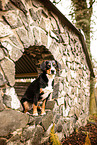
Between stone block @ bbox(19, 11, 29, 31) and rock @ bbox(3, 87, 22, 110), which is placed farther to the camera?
stone block @ bbox(19, 11, 29, 31)

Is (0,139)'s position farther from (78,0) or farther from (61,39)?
(78,0)

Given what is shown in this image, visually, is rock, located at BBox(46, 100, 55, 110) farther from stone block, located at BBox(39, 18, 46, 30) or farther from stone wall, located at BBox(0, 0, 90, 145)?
stone block, located at BBox(39, 18, 46, 30)

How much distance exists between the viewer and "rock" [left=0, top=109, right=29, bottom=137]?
2.10 m

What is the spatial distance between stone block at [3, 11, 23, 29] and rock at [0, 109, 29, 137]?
4.30 feet

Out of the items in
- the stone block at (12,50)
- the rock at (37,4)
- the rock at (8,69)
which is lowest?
the rock at (8,69)

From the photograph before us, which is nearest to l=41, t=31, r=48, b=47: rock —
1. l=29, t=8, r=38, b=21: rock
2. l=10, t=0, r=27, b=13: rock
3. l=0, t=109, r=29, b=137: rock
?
l=29, t=8, r=38, b=21: rock

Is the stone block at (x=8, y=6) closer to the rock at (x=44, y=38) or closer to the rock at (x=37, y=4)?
the rock at (x=37, y=4)

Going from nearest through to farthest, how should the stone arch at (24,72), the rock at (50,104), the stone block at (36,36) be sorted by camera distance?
1. the stone block at (36,36)
2. the rock at (50,104)
3. the stone arch at (24,72)

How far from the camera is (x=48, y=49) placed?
3322 millimetres

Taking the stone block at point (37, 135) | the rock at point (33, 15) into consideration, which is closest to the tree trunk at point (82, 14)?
the rock at point (33, 15)

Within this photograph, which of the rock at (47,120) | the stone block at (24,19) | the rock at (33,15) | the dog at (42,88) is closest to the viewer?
the stone block at (24,19)

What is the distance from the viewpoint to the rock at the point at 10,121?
82.7 inches

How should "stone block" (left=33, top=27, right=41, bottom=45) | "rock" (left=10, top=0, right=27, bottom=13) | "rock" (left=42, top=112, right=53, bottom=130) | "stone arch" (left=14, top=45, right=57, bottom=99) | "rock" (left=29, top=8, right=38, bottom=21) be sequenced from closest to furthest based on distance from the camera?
"rock" (left=10, top=0, right=27, bottom=13), "rock" (left=29, top=8, right=38, bottom=21), "stone block" (left=33, top=27, right=41, bottom=45), "rock" (left=42, top=112, right=53, bottom=130), "stone arch" (left=14, top=45, right=57, bottom=99)

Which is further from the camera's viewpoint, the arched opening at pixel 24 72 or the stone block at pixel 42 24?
the arched opening at pixel 24 72
